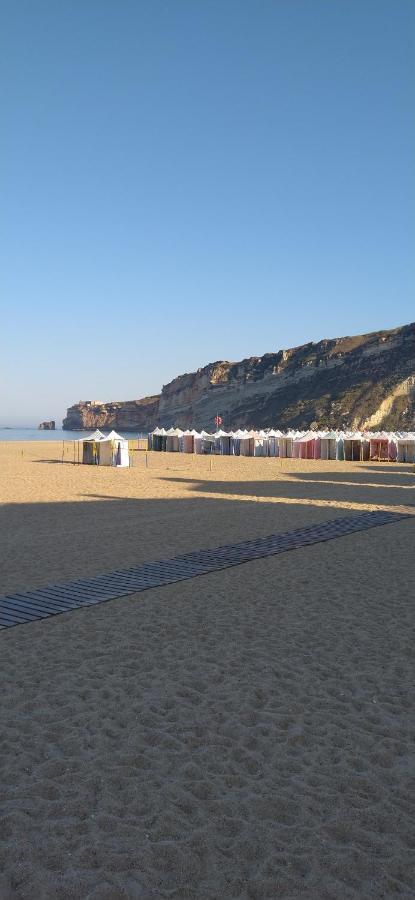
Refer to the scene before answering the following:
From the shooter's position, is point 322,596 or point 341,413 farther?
point 341,413

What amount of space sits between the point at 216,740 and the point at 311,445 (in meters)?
42.5

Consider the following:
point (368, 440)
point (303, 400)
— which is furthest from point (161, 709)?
point (303, 400)

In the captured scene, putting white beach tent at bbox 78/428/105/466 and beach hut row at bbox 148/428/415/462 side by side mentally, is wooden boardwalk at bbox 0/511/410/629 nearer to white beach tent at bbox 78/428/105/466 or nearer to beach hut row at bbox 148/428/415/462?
white beach tent at bbox 78/428/105/466

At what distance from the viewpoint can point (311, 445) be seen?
46000 mm

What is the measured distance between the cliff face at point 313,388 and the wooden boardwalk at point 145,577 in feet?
269

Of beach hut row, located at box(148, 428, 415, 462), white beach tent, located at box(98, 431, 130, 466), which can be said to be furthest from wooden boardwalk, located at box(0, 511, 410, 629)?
beach hut row, located at box(148, 428, 415, 462)

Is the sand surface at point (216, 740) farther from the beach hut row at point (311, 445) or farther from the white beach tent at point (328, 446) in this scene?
the white beach tent at point (328, 446)

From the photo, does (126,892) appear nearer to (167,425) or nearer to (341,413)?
(341,413)

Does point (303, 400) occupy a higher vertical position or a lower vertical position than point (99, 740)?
higher

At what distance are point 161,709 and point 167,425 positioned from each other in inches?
5957

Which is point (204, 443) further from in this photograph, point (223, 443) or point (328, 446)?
point (328, 446)

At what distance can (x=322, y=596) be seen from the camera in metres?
8.16

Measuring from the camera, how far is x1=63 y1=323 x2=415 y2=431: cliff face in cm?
9575

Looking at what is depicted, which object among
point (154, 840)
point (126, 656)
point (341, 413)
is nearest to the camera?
point (154, 840)
